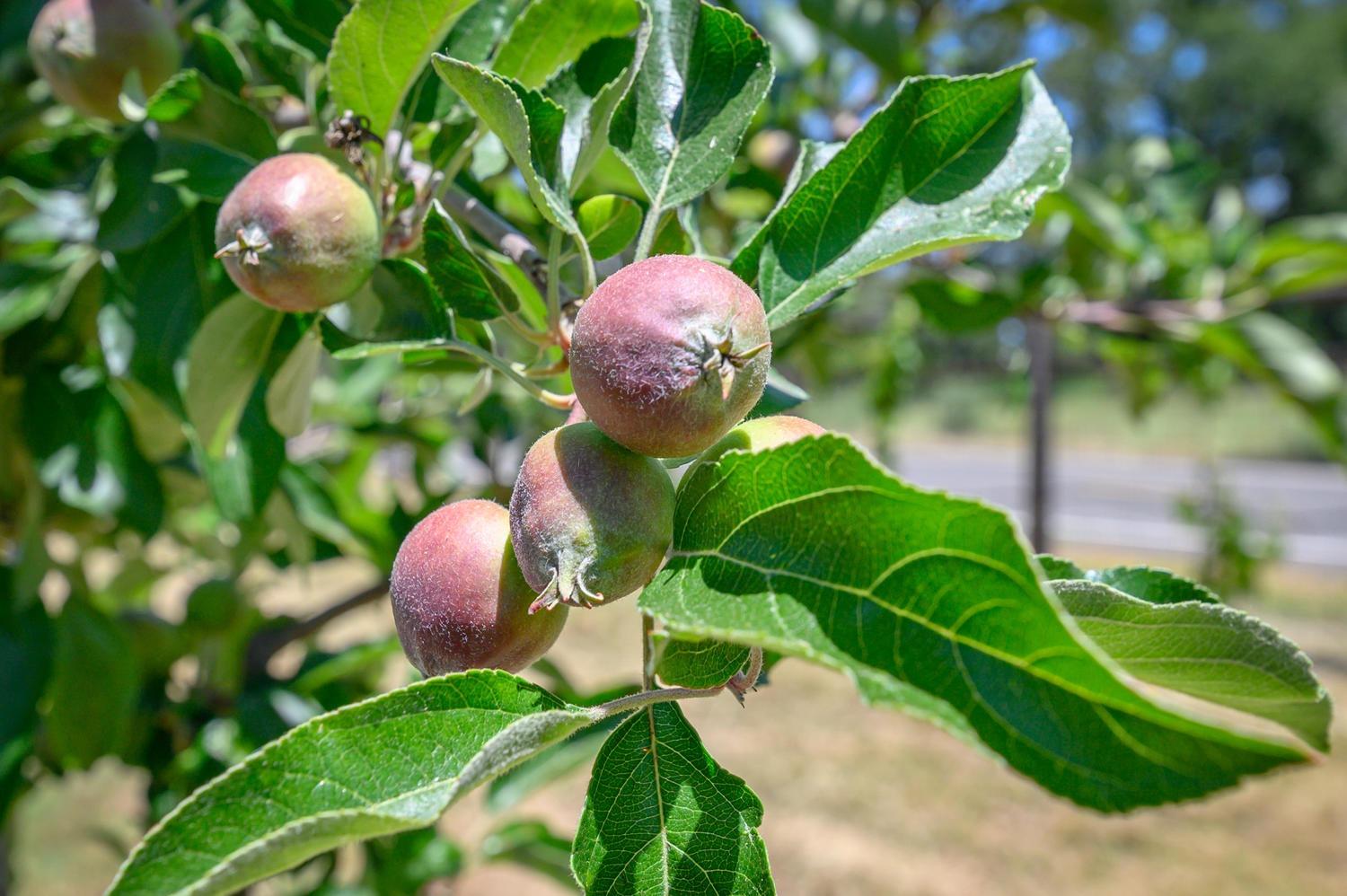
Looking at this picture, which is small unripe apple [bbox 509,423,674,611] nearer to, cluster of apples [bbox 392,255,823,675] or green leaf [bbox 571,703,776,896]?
cluster of apples [bbox 392,255,823,675]

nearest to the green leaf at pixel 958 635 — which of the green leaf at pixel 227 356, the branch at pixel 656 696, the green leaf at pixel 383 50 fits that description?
the branch at pixel 656 696

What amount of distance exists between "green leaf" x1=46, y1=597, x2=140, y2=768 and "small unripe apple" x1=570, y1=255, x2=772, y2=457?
4.07ft

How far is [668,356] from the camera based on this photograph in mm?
531

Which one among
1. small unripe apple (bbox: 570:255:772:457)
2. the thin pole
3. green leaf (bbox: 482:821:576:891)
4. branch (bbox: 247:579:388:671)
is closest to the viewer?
small unripe apple (bbox: 570:255:772:457)

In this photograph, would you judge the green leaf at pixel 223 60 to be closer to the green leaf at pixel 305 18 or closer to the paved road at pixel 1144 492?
the green leaf at pixel 305 18

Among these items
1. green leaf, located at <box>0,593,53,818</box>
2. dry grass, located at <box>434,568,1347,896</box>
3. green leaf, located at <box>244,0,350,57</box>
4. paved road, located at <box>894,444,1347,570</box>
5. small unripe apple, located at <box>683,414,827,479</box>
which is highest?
green leaf, located at <box>244,0,350,57</box>

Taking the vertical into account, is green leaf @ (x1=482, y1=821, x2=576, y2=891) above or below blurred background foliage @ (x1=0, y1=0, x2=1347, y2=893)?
below

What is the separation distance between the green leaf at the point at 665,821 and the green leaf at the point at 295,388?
1.51ft

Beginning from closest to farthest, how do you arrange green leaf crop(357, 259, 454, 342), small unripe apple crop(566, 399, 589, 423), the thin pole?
small unripe apple crop(566, 399, 589, 423), green leaf crop(357, 259, 454, 342), the thin pole

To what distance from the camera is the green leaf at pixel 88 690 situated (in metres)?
1.46

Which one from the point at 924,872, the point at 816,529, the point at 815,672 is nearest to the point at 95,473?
the point at 816,529

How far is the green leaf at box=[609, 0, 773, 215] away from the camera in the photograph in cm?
71

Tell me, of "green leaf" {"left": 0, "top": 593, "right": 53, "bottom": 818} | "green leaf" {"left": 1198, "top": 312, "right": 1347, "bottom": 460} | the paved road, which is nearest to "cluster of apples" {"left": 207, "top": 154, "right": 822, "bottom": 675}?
"green leaf" {"left": 0, "top": 593, "right": 53, "bottom": 818}

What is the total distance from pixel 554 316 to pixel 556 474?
0.63ft
